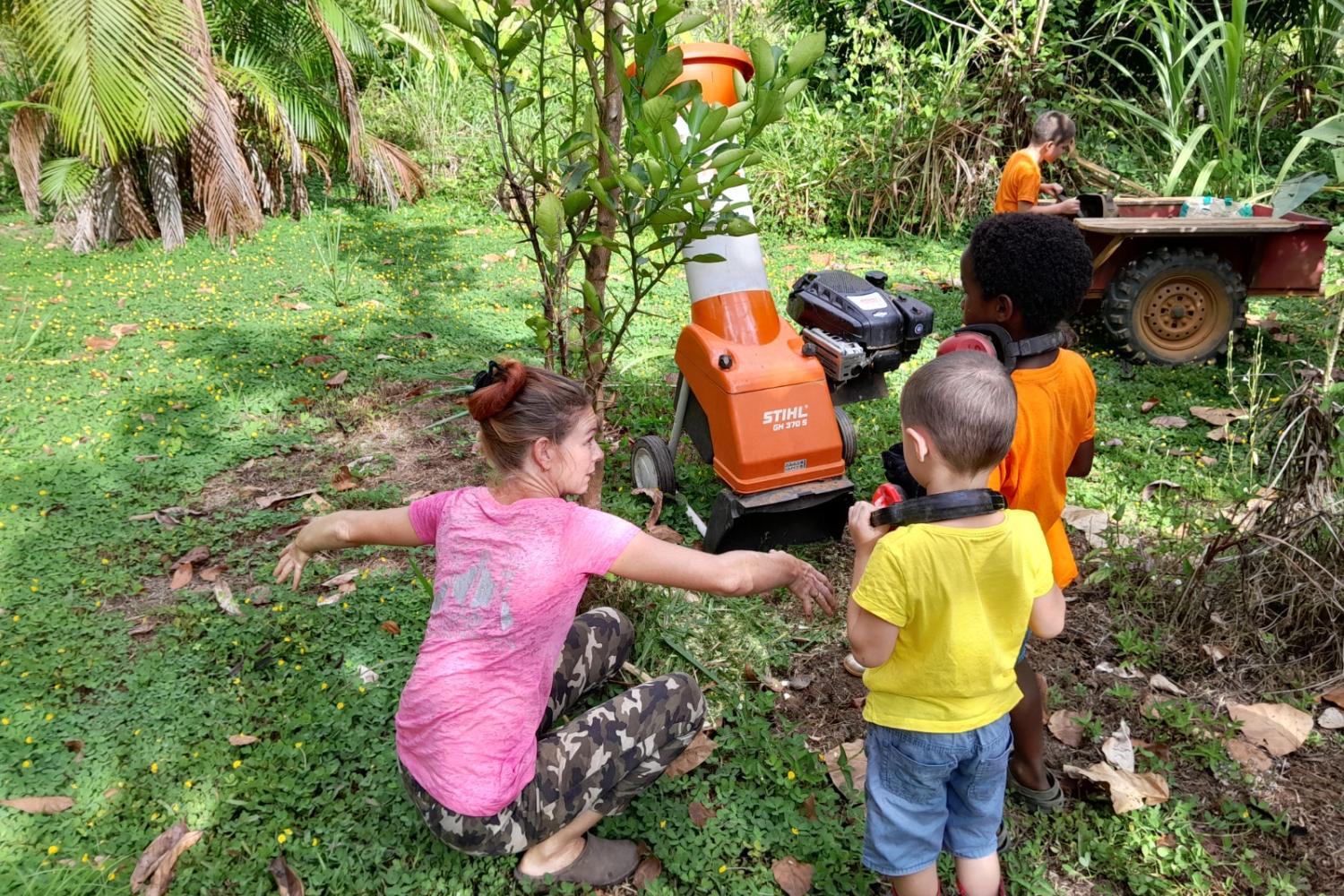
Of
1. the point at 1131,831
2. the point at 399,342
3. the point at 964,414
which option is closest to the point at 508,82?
the point at 964,414

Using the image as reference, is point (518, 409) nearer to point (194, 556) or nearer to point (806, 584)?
point (806, 584)

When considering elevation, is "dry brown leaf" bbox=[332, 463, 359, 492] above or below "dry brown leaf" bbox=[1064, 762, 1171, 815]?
above

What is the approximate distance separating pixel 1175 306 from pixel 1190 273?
0.21m

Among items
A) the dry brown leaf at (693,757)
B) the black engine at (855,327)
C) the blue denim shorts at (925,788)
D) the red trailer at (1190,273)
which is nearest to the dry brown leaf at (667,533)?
the black engine at (855,327)

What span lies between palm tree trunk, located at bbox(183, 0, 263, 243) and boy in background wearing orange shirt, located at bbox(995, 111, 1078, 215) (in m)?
5.99

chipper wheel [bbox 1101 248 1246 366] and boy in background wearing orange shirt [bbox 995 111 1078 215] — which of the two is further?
boy in background wearing orange shirt [bbox 995 111 1078 215]

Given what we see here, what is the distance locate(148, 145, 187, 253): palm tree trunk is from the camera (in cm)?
723

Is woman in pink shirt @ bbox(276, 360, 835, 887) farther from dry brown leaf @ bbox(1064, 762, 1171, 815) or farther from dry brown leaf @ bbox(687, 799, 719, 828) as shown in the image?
dry brown leaf @ bbox(1064, 762, 1171, 815)

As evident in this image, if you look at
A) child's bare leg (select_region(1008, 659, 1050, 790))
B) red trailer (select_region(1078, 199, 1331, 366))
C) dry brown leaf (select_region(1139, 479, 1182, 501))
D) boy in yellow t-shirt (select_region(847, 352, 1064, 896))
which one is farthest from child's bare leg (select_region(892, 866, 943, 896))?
red trailer (select_region(1078, 199, 1331, 366))

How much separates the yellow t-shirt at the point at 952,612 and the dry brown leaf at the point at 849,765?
804 millimetres

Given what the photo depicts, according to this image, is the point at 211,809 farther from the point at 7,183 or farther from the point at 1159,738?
the point at 7,183

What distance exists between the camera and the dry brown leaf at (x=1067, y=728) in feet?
8.65

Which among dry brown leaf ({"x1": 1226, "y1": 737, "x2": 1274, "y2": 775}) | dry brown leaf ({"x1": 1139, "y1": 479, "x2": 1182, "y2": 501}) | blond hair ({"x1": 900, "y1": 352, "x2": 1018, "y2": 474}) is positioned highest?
blond hair ({"x1": 900, "y1": 352, "x2": 1018, "y2": 474})

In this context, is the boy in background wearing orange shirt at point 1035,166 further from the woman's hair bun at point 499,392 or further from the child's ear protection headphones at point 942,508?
the woman's hair bun at point 499,392
